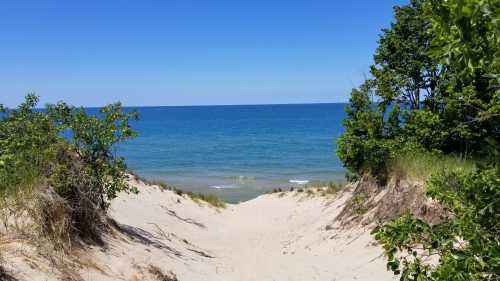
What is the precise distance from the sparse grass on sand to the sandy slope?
2142mm

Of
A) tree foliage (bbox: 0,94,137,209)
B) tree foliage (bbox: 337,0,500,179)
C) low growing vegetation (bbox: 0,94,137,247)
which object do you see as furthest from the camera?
tree foliage (bbox: 337,0,500,179)

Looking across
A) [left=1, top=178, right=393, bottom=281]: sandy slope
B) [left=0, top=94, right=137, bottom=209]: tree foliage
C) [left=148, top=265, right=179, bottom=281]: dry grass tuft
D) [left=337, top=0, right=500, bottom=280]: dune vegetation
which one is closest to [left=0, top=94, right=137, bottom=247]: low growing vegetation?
[left=0, top=94, right=137, bottom=209]: tree foliage

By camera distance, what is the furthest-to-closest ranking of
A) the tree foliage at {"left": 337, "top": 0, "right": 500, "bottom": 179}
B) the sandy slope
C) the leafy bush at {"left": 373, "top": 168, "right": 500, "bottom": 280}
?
the tree foliage at {"left": 337, "top": 0, "right": 500, "bottom": 179}, the sandy slope, the leafy bush at {"left": 373, "top": 168, "right": 500, "bottom": 280}

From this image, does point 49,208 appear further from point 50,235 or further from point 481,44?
point 481,44

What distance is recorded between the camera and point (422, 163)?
1383 centimetres

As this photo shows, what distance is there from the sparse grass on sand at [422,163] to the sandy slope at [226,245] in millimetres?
2142

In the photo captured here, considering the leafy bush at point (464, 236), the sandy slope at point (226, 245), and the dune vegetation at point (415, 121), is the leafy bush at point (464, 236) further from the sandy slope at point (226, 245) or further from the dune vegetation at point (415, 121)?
the sandy slope at point (226, 245)

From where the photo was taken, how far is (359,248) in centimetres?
1323

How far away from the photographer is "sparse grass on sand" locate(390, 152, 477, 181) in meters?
13.2

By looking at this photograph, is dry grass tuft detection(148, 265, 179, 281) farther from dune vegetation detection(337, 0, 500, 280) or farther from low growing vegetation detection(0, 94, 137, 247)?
dune vegetation detection(337, 0, 500, 280)

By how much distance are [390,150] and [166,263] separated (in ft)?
26.1

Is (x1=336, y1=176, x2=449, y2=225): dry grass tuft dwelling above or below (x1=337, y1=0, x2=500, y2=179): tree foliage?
below

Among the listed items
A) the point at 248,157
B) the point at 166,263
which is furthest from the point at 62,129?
the point at 248,157

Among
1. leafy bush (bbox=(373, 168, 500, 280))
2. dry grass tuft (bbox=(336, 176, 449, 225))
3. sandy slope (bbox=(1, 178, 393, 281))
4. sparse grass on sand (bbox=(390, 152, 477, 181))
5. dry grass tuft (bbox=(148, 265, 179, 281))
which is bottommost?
sandy slope (bbox=(1, 178, 393, 281))
